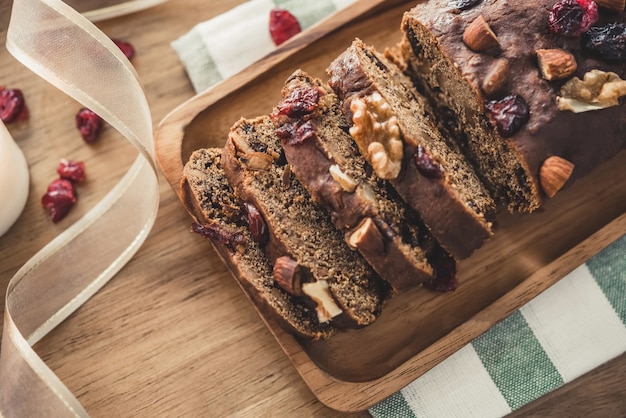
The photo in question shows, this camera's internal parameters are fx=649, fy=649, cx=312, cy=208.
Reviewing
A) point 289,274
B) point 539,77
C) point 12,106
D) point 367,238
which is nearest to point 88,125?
point 12,106

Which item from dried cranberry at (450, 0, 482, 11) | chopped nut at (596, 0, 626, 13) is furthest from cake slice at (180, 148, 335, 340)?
chopped nut at (596, 0, 626, 13)

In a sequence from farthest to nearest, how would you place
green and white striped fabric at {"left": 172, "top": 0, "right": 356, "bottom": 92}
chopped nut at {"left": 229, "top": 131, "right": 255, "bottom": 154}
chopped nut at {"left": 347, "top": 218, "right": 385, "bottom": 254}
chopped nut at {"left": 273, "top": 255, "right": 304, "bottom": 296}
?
1. green and white striped fabric at {"left": 172, "top": 0, "right": 356, "bottom": 92}
2. chopped nut at {"left": 229, "top": 131, "right": 255, "bottom": 154}
3. chopped nut at {"left": 273, "top": 255, "right": 304, "bottom": 296}
4. chopped nut at {"left": 347, "top": 218, "right": 385, "bottom": 254}

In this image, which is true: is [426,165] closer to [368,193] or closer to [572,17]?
[368,193]

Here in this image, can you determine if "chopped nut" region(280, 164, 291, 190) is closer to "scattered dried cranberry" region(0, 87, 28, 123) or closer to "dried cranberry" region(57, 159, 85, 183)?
"dried cranberry" region(57, 159, 85, 183)

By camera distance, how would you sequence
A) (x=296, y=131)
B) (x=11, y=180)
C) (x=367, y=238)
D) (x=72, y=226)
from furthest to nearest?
(x=72, y=226), (x=11, y=180), (x=296, y=131), (x=367, y=238)

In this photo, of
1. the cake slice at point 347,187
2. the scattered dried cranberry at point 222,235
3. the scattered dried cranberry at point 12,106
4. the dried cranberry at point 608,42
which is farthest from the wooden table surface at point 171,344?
the dried cranberry at point 608,42

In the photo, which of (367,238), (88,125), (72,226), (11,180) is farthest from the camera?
(88,125)
